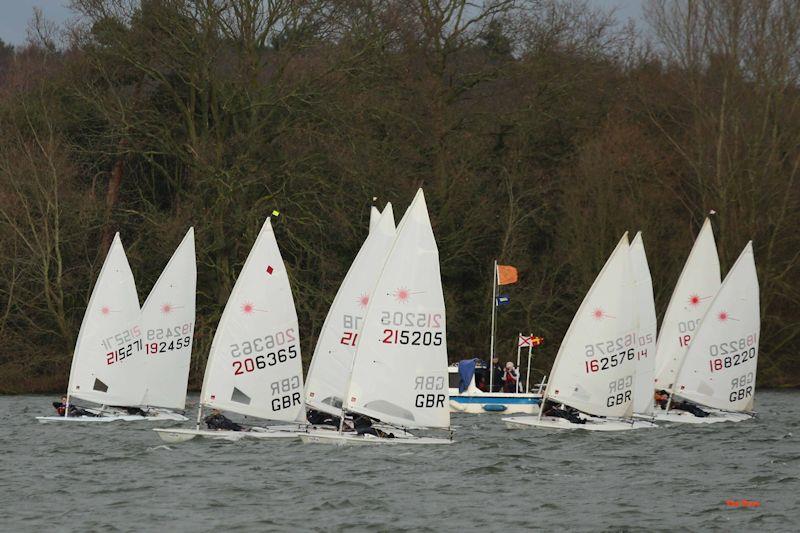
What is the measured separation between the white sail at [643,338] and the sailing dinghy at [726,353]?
1167 millimetres

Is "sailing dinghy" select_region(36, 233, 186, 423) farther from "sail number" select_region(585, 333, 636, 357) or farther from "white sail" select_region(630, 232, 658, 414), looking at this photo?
"white sail" select_region(630, 232, 658, 414)

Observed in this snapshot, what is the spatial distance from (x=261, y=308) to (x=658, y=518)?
8.49 m

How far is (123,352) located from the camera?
3142cm

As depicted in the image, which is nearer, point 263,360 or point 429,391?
point 429,391

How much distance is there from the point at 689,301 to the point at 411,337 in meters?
13.3

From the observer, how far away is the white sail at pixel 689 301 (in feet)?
120

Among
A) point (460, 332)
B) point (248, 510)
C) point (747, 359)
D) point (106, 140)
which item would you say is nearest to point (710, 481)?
point (248, 510)

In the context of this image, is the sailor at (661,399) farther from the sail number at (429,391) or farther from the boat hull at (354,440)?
the sail number at (429,391)

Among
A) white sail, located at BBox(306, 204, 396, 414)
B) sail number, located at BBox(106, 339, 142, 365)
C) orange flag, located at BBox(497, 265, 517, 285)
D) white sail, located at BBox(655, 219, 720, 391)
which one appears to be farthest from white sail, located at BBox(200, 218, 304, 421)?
orange flag, located at BBox(497, 265, 517, 285)

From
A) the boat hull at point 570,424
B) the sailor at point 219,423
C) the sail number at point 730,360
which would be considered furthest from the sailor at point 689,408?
the sailor at point 219,423

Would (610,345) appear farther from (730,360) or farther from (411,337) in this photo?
(411,337)

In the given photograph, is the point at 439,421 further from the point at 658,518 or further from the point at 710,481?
the point at 658,518

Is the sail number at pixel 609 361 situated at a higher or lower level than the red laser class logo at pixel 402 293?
lower

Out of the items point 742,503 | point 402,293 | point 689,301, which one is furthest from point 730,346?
point 742,503
